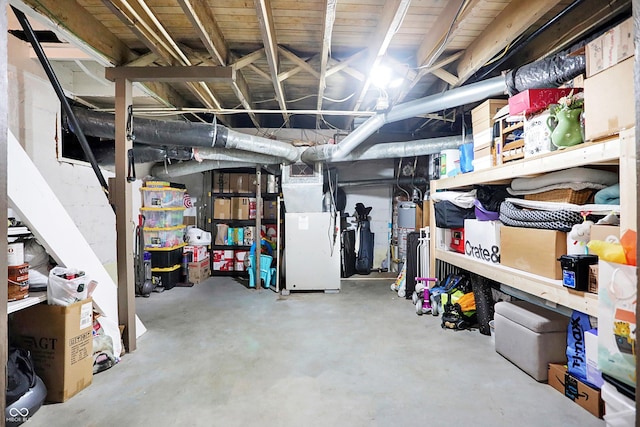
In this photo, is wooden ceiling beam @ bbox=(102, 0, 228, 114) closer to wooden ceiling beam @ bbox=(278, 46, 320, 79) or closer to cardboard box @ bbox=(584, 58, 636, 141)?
wooden ceiling beam @ bbox=(278, 46, 320, 79)

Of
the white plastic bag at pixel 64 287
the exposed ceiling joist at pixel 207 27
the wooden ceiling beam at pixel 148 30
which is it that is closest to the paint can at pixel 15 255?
the white plastic bag at pixel 64 287

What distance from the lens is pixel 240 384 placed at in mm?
2229

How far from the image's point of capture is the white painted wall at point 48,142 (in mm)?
2760

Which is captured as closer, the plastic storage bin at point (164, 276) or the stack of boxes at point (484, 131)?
the stack of boxes at point (484, 131)

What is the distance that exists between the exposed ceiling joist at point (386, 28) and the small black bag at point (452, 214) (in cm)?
178

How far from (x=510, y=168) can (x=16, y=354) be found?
3.65 metres

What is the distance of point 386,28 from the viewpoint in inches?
87.5

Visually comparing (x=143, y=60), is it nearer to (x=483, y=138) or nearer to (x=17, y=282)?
(x=17, y=282)

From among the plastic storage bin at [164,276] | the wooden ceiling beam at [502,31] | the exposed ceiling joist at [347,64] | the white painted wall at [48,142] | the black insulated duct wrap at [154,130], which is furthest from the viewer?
the plastic storage bin at [164,276]

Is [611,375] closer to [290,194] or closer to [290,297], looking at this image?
[290,297]

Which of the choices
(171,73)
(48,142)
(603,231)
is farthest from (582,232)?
(48,142)

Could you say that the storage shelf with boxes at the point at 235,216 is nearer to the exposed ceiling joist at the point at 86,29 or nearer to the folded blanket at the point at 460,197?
the exposed ceiling joist at the point at 86,29

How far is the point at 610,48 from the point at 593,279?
4.29ft

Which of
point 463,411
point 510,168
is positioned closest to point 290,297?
point 463,411
